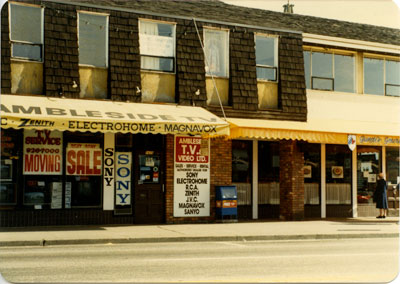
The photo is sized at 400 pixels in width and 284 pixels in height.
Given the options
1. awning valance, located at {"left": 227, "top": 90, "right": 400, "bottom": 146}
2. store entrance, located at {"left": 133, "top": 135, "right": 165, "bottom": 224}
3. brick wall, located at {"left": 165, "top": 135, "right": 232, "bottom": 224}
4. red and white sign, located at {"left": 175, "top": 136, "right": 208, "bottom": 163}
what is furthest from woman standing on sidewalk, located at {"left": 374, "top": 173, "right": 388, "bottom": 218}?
store entrance, located at {"left": 133, "top": 135, "right": 165, "bottom": 224}

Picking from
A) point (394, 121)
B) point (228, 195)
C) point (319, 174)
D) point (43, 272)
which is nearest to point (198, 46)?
point (228, 195)

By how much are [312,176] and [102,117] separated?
9760 millimetres

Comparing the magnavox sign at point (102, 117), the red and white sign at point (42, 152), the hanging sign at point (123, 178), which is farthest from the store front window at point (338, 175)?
the red and white sign at point (42, 152)

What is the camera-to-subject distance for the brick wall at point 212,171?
65.6 ft

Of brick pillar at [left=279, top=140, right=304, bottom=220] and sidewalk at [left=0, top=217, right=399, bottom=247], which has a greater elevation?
brick pillar at [left=279, top=140, right=304, bottom=220]

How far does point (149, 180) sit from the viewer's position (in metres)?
20.0

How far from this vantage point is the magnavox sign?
52.0 feet

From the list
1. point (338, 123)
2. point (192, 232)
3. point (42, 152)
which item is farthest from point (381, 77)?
point (42, 152)

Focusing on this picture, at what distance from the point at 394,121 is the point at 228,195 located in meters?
8.90

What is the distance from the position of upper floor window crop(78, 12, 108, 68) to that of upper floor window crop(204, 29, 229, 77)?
3.58 m

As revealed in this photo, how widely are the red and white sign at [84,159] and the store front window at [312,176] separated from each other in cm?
823

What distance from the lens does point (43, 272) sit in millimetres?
9859

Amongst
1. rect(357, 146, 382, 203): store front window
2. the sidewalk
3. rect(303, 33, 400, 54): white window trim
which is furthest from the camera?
rect(357, 146, 382, 203): store front window

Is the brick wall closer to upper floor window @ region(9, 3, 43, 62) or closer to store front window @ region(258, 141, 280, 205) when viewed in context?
store front window @ region(258, 141, 280, 205)
